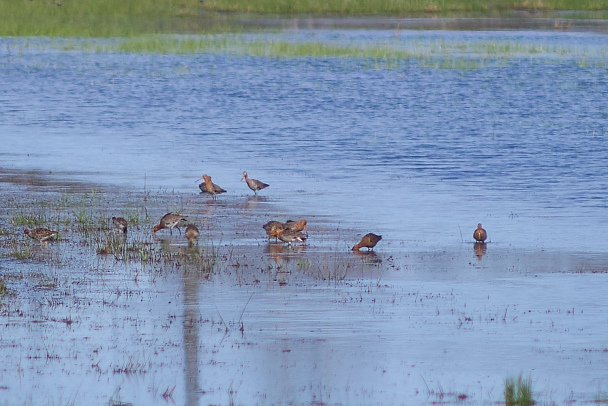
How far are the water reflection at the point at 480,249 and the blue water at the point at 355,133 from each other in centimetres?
43

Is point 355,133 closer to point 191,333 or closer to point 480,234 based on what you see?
point 480,234

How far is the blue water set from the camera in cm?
1816

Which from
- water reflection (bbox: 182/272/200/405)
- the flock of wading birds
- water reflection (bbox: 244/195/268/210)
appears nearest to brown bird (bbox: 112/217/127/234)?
the flock of wading birds

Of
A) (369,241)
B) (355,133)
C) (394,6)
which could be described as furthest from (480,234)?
(394,6)

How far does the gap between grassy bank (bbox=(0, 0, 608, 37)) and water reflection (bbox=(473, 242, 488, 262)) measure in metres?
49.6

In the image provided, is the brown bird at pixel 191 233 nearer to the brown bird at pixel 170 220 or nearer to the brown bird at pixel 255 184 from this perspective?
the brown bird at pixel 170 220

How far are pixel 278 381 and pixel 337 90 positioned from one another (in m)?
30.9

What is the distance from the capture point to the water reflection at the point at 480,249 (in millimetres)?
14344

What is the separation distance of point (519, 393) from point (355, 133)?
2057cm

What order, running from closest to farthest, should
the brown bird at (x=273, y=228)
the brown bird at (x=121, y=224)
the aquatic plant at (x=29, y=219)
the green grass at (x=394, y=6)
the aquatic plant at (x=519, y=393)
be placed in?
the aquatic plant at (x=519, y=393)
the brown bird at (x=273, y=228)
the brown bird at (x=121, y=224)
the aquatic plant at (x=29, y=219)
the green grass at (x=394, y=6)

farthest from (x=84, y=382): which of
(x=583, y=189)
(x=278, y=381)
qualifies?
(x=583, y=189)

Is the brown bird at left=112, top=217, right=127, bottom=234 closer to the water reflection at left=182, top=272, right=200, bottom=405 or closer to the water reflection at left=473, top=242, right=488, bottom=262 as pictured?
the water reflection at left=182, top=272, right=200, bottom=405

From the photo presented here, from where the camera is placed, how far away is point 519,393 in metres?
8.61

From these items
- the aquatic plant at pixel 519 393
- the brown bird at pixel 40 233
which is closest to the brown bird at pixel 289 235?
the brown bird at pixel 40 233
